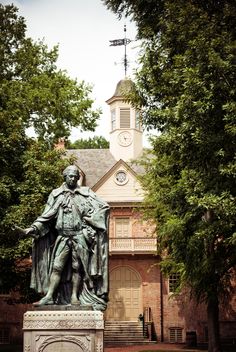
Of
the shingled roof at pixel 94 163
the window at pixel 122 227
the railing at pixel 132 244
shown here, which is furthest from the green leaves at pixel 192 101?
the shingled roof at pixel 94 163

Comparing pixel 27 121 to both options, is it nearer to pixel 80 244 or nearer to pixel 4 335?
pixel 4 335

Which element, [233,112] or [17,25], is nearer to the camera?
[233,112]

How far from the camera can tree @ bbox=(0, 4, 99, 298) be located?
2083 centimetres

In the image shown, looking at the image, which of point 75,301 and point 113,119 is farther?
point 113,119

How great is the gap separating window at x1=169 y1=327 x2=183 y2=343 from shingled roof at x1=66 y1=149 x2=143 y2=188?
10118mm

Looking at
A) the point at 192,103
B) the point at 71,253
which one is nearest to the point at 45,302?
the point at 71,253

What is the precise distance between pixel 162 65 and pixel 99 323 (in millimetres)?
10042

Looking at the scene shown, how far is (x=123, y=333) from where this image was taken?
1321 inches

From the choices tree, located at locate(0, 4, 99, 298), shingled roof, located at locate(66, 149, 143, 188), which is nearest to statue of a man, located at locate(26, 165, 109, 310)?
tree, located at locate(0, 4, 99, 298)

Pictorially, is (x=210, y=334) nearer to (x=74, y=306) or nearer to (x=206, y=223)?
(x=206, y=223)

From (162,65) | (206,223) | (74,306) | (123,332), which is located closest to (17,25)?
(162,65)

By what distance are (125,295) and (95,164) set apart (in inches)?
373

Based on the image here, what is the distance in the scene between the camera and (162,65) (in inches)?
672

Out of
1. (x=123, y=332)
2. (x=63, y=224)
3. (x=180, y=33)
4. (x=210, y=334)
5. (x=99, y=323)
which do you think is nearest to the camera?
(x=99, y=323)
